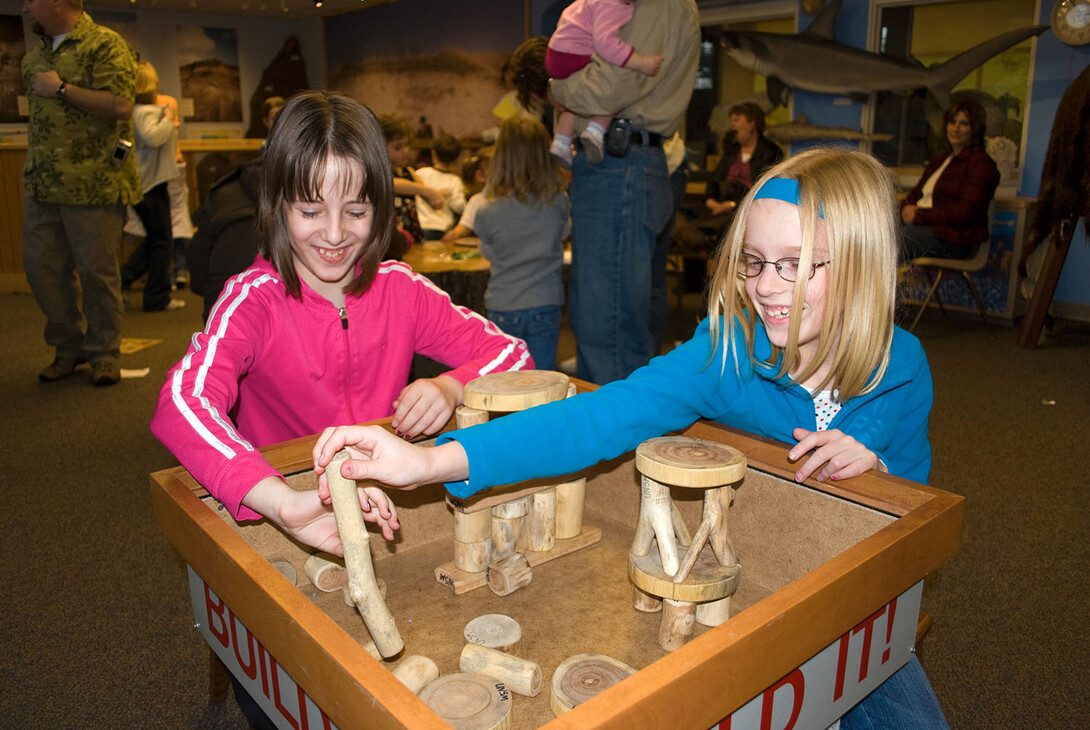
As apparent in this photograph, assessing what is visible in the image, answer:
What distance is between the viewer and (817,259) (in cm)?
121

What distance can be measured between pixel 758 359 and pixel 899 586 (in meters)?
0.47

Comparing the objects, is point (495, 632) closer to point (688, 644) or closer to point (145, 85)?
point (688, 644)

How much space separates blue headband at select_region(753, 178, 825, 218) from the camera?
1.23m

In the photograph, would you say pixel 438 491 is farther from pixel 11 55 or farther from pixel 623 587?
pixel 11 55

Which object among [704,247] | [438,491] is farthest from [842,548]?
[704,247]

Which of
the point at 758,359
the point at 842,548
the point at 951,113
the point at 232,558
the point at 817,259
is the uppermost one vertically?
the point at 951,113

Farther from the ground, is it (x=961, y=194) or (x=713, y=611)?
(x=961, y=194)

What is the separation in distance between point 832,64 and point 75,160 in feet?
17.7

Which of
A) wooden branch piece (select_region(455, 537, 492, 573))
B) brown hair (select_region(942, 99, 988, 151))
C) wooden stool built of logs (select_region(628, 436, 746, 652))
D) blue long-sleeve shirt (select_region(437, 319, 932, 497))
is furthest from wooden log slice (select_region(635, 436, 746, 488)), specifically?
brown hair (select_region(942, 99, 988, 151))

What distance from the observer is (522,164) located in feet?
10.9

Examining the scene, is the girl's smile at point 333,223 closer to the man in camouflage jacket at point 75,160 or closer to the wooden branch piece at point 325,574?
the wooden branch piece at point 325,574

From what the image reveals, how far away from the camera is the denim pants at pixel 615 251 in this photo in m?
2.98

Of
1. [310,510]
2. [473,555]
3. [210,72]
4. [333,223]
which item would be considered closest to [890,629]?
[473,555]

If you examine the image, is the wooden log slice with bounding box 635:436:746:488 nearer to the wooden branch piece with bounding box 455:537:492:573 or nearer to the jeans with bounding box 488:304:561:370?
the wooden branch piece with bounding box 455:537:492:573
